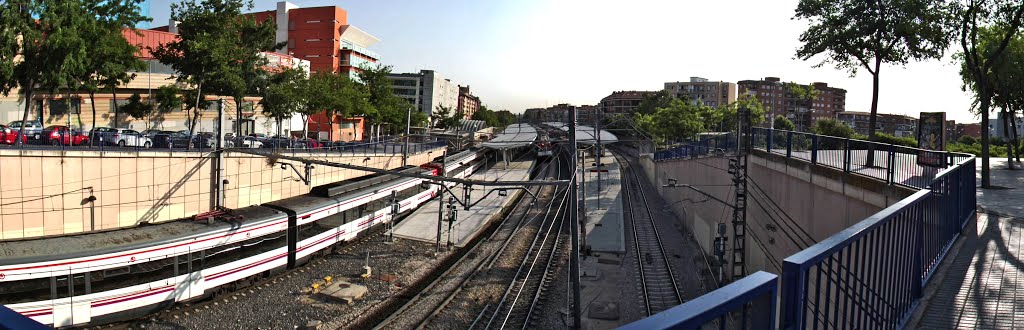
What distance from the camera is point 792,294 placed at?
2.75 m

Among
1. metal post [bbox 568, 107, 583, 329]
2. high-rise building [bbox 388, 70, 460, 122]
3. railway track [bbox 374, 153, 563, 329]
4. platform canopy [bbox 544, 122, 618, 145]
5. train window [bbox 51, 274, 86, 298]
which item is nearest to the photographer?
train window [bbox 51, 274, 86, 298]

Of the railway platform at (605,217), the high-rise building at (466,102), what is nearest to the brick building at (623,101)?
the high-rise building at (466,102)

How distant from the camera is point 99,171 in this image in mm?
20281

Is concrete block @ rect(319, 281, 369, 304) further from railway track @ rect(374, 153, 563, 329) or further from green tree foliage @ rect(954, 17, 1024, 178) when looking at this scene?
green tree foliage @ rect(954, 17, 1024, 178)

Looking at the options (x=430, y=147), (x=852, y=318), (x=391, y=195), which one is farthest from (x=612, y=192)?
(x=852, y=318)

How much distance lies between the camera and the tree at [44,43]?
19578mm

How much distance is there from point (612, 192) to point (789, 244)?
2674cm

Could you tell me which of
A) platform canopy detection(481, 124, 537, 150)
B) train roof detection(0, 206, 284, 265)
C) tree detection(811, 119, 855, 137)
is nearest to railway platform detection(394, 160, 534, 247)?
platform canopy detection(481, 124, 537, 150)

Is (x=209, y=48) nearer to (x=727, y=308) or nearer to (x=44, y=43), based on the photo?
(x=44, y=43)

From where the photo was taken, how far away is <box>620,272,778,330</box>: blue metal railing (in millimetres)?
2018

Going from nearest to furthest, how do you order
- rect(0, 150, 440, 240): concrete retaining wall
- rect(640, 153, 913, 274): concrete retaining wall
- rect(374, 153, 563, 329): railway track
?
rect(640, 153, 913, 274): concrete retaining wall
rect(374, 153, 563, 329): railway track
rect(0, 150, 440, 240): concrete retaining wall

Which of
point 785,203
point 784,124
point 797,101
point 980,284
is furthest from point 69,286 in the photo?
point 797,101

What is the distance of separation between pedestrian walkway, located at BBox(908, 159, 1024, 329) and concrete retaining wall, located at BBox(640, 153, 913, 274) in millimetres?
1941

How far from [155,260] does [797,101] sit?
118m
